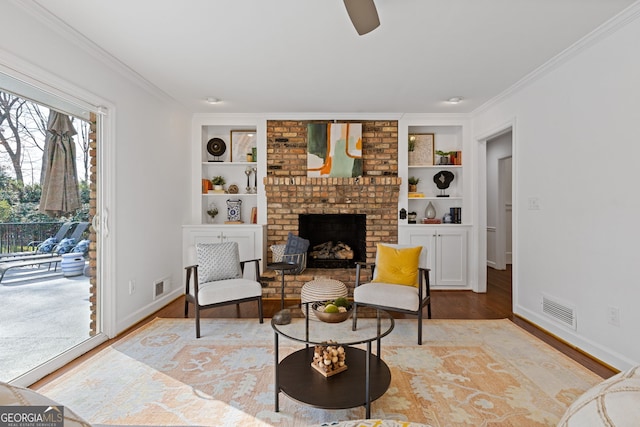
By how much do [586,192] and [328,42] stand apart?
2.46 m

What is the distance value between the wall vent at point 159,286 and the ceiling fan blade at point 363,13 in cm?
340

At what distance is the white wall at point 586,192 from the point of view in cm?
238

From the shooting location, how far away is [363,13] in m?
1.85

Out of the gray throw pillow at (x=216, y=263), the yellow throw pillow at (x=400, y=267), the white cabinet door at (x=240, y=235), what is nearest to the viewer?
the yellow throw pillow at (x=400, y=267)

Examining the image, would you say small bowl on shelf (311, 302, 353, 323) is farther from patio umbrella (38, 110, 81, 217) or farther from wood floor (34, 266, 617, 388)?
patio umbrella (38, 110, 81, 217)

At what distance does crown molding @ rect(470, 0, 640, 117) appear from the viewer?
233 centimetres

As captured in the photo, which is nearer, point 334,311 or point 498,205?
point 334,311

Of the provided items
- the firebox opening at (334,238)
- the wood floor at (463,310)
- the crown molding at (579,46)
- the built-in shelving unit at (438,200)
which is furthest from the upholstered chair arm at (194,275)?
the crown molding at (579,46)

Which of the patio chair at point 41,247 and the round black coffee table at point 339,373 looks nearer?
the round black coffee table at point 339,373

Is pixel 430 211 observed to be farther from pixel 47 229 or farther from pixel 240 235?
pixel 47 229


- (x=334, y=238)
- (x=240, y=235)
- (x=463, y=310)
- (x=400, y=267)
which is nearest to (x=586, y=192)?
(x=400, y=267)

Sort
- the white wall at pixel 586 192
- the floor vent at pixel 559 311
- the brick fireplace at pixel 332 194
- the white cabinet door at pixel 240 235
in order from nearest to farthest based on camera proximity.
Result: 1. the white wall at pixel 586 192
2. the floor vent at pixel 559 311
3. the white cabinet door at pixel 240 235
4. the brick fireplace at pixel 332 194

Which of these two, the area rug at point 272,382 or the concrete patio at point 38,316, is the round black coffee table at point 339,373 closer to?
the area rug at point 272,382

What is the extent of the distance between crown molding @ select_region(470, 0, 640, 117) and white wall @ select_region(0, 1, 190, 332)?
4033 mm
